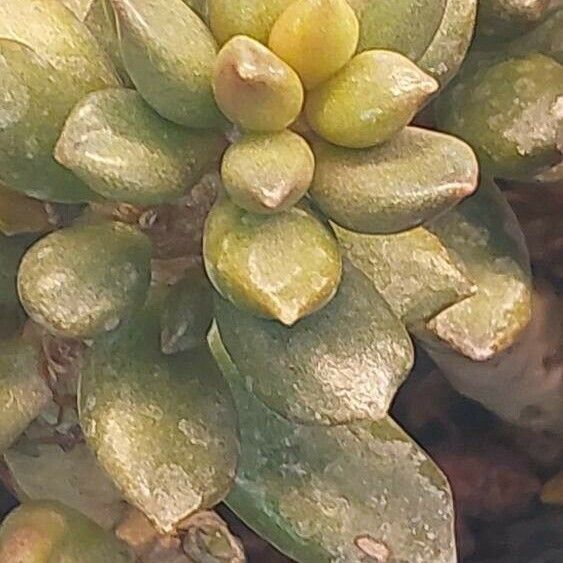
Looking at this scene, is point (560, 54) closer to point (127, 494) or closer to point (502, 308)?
point (502, 308)

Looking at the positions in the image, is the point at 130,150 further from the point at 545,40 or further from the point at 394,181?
the point at 545,40

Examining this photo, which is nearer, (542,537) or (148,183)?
(148,183)

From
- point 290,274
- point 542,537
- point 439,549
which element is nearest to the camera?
point 290,274

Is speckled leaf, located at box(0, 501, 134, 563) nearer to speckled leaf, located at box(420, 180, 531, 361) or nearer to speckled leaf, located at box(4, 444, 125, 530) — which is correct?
speckled leaf, located at box(4, 444, 125, 530)

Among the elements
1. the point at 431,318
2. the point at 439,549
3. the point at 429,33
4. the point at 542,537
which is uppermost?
the point at 429,33

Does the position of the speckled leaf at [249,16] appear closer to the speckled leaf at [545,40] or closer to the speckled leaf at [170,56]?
the speckled leaf at [170,56]

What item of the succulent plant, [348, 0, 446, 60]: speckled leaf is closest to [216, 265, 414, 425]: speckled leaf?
the succulent plant

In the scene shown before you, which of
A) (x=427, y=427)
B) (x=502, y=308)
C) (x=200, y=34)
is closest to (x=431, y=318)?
(x=502, y=308)
